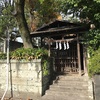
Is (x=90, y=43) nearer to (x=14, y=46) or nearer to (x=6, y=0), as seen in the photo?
(x=14, y=46)

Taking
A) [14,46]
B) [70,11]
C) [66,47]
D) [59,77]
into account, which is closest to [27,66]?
[59,77]

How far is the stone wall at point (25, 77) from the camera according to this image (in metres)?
8.72

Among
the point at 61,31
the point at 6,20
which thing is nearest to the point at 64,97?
the point at 61,31

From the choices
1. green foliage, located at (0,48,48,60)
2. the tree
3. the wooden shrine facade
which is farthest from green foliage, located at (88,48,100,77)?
the wooden shrine facade

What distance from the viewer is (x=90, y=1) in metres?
9.53

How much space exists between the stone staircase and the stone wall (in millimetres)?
441

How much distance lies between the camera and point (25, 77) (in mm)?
9023

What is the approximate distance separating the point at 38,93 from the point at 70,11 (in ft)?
17.8

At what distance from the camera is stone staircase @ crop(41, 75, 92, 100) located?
8.23 m

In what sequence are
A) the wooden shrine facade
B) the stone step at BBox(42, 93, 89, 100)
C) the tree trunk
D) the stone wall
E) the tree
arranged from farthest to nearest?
the wooden shrine facade → the tree trunk → the tree → the stone wall → the stone step at BBox(42, 93, 89, 100)

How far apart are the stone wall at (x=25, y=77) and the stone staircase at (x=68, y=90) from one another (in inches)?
17.4

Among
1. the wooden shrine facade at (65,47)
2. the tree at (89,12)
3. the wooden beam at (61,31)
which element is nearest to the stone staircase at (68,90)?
the wooden shrine facade at (65,47)

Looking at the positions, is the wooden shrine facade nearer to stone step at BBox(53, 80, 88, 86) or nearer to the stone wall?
stone step at BBox(53, 80, 88, 86)

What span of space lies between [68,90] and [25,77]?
2.36m
